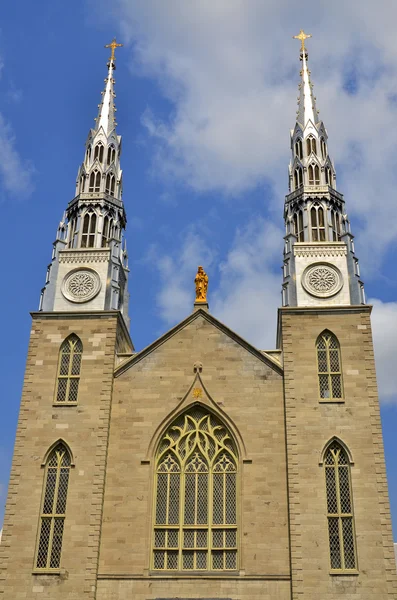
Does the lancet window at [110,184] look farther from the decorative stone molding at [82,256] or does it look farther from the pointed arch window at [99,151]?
the decorative stone molding at [82,256]

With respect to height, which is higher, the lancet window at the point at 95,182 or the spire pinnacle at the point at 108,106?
the spire pinnacle at the point at 108,106

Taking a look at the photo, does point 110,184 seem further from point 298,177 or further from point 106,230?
point 298,177

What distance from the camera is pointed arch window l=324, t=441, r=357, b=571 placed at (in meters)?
23.8

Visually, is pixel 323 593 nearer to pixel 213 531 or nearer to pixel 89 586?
pixel 213 531

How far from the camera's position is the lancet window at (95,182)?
33.2 m

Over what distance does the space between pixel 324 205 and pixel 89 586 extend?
17828 mm

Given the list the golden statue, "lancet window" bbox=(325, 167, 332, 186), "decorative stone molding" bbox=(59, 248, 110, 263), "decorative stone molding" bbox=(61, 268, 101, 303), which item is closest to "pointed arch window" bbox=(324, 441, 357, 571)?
the golden statue

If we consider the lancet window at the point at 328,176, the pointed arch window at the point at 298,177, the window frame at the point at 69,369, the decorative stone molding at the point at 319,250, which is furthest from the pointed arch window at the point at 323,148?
the window frame at the point at 69,369

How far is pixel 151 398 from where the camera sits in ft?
88.9

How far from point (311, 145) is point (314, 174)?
178 centimetres

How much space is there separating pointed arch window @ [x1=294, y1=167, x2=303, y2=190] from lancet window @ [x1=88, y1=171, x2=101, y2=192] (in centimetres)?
879

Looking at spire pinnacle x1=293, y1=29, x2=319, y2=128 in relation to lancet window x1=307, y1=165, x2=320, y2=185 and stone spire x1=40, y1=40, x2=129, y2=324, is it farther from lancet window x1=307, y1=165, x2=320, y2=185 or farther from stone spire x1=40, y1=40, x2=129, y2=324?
stone spire x1=40, y1=40, x2=129, y2=324

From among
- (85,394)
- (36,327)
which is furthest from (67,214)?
(85,394)

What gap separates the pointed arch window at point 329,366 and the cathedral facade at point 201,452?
0.05m
